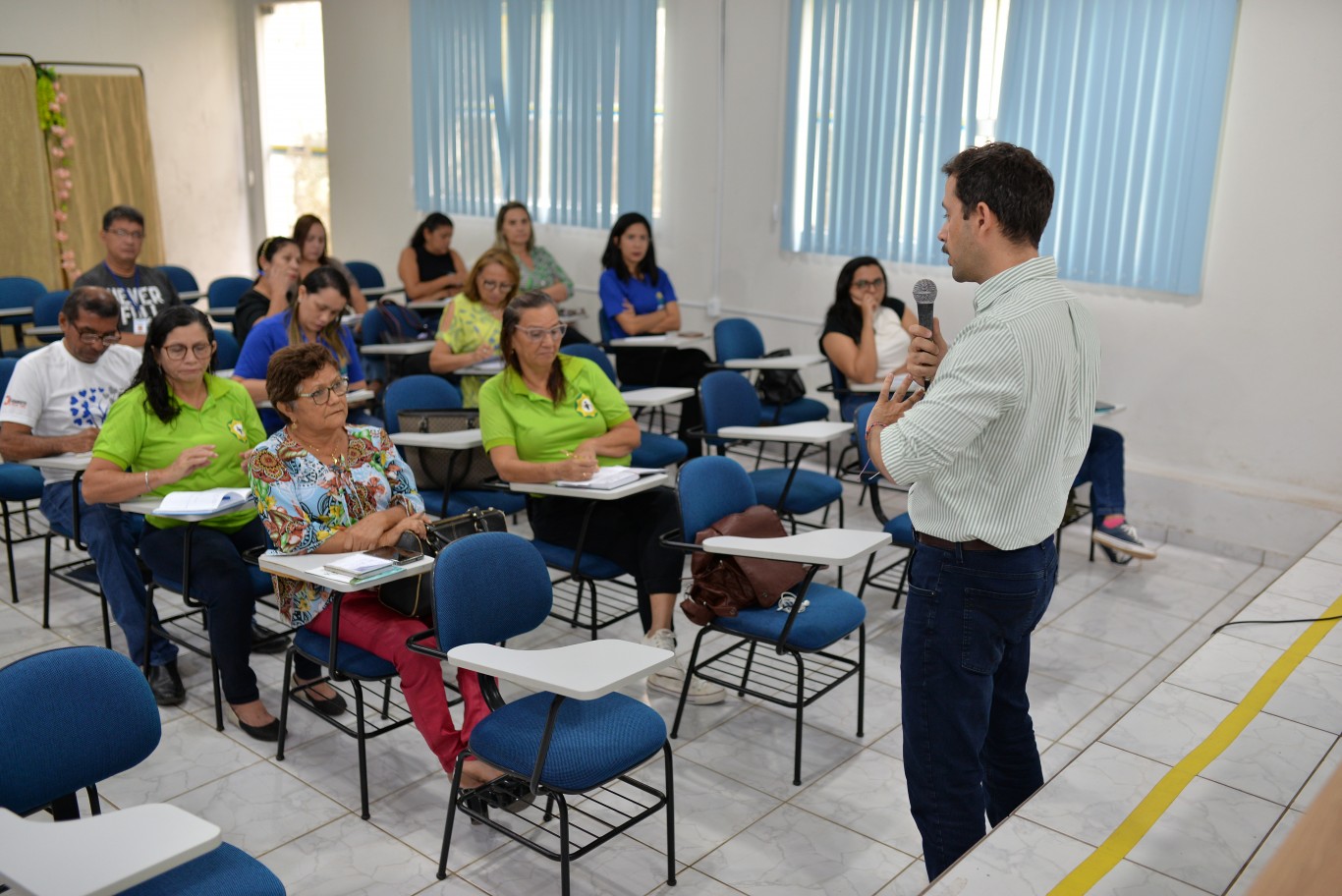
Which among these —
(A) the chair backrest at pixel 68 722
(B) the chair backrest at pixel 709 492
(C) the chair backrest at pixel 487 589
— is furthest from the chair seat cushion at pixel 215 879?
(B) the chair backrest at pixel 709 492

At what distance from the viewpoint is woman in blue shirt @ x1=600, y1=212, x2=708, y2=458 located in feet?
20.6

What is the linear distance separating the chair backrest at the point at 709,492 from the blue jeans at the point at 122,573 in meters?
1.79

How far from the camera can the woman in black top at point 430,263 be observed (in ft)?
24.2

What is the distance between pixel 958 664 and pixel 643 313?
14.6 ft

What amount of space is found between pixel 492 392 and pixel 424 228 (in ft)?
12.5

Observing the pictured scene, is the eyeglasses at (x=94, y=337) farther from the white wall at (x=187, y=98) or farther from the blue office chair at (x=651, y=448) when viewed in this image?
the white wall at (x=187, y=98)

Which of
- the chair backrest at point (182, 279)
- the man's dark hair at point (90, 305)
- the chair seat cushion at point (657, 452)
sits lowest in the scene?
the chair seat cushion at point (657, 452)

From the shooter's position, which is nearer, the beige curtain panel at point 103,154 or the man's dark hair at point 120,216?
the man's dark hair at point 120,216

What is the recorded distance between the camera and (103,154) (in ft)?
27.9

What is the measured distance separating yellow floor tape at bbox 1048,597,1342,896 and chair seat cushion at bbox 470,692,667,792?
3.02 ft

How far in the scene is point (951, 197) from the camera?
6.98 feet

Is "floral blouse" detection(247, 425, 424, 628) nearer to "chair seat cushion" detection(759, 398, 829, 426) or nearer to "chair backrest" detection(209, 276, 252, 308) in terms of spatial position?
"chair seat cushion" detection(759, 398, 829, 426)

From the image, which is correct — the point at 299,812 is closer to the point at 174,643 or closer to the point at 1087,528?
the point at 174,643

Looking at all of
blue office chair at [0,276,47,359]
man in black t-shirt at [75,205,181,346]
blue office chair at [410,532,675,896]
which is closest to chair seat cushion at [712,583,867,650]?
blue office chair at [410,532,675,896]
